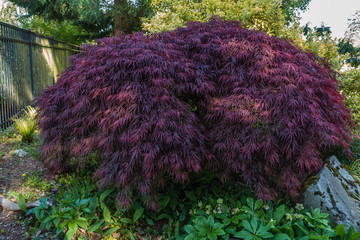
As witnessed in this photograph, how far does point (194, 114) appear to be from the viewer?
2895 millimetres

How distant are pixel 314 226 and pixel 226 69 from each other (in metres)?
1.94

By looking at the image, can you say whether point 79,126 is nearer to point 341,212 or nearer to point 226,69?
point 226,69

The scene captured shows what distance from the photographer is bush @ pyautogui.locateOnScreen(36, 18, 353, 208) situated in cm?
257

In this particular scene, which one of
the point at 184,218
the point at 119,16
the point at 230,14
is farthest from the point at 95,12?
the point at 184,218

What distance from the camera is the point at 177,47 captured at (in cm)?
339

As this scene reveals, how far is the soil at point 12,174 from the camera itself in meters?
2.74

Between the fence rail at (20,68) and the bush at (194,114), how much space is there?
2.88 meters

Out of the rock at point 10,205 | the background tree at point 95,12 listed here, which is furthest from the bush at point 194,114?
the background tree at point 95,12

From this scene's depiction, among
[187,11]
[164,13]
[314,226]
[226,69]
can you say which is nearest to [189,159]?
[226,69]

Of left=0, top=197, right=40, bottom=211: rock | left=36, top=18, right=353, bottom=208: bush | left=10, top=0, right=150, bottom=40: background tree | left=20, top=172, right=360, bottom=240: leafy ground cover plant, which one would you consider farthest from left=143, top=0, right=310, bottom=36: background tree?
left=0, top=197, right=40, bottom=211: rock

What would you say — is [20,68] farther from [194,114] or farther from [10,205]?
[194,114]

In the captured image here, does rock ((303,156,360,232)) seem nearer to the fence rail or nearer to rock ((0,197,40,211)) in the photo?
rock ((0,197,40,211))

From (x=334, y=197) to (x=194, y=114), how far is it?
1.89 meters

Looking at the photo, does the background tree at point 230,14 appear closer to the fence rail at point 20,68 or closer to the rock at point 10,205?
the fence rail at point 20,68
